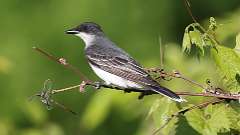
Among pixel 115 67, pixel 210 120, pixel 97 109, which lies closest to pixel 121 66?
pixel 115 67

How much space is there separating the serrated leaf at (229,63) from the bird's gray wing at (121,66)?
109cm

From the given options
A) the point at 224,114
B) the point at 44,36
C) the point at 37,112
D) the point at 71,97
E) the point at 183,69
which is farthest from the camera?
the point at 44,36

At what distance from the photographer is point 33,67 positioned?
12.2 m

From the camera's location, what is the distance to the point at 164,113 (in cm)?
358

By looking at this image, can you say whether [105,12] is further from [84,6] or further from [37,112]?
[37,112]

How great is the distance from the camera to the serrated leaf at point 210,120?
3.33 meters

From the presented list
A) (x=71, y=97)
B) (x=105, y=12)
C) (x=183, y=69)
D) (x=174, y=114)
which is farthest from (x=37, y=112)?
(x=105, y=12)

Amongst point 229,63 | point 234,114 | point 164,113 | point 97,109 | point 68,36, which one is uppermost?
point 229,63

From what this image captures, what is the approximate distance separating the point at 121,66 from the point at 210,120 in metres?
1.61

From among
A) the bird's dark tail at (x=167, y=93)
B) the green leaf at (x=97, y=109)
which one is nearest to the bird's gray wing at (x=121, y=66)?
the green leaf at (x=97, y=109)

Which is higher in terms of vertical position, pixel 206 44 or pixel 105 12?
pixel 206 44

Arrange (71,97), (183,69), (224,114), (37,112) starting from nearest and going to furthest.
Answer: (224,114)
(183,69)
(37,112)
(71,97)

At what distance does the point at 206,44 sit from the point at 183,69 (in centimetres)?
126

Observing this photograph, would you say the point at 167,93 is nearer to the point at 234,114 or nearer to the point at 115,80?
the point at 234,114
